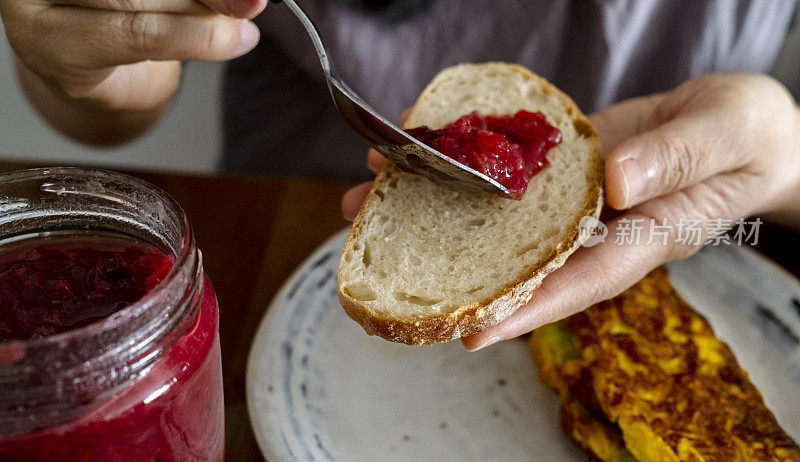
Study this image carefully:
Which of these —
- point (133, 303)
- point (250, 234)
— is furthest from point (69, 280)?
point (250, 234)

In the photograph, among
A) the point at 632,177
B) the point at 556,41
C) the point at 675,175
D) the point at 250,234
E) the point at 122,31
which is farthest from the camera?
the point at 556,41

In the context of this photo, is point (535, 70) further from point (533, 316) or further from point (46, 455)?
point (46, 455)

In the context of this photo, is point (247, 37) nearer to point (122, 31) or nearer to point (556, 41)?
point (122, 31)

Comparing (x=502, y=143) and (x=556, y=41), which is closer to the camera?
(x=502, y=143)

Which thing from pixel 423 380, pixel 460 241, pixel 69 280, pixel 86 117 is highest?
pixel 69 280

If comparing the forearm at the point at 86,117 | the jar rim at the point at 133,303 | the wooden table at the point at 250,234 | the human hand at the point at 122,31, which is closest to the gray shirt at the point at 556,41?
the wooden table at the point at 250,234

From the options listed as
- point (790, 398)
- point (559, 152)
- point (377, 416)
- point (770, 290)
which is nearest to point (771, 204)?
point (770, 290)

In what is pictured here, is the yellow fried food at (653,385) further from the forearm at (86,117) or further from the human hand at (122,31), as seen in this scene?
the forearm at (86,117)

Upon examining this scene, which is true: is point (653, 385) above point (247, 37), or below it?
below
